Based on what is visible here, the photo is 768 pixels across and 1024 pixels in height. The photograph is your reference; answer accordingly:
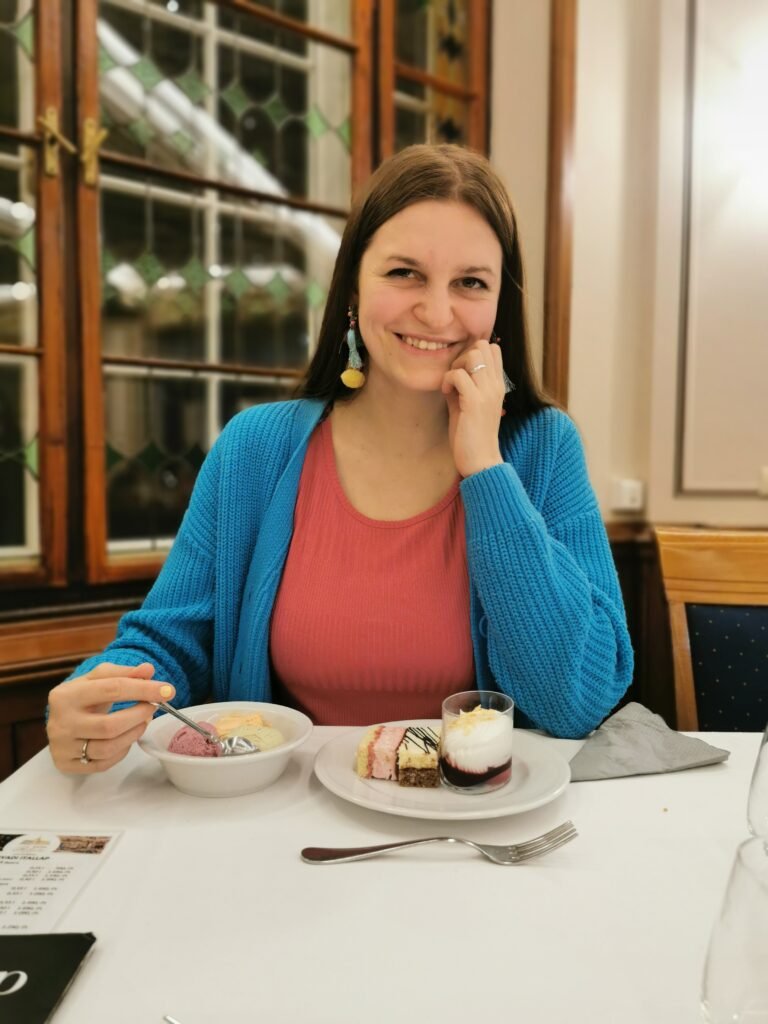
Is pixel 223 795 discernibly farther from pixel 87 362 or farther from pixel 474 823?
pixel 87 362

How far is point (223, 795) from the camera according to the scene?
82cm

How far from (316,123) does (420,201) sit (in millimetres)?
1348

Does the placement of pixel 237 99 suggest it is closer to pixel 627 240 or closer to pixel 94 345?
pixel 94 345

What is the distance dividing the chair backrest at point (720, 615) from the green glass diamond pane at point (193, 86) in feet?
5.55

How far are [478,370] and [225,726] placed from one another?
67 centimetres

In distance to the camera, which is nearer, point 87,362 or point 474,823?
point 474,823

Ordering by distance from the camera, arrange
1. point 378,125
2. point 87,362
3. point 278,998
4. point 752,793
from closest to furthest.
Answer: point 278,998 < point 752,793 < point 87,362 < point 378,125

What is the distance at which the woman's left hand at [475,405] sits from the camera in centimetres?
116

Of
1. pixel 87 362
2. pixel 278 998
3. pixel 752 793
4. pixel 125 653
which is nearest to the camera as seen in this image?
pixel 278 998

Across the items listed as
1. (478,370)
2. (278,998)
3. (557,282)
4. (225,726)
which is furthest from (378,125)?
(278,998)

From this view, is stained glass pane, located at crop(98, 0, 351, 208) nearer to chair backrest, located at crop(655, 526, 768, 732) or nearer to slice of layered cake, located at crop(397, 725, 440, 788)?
chair backrest, located at crop(655, 526, 768, 732)

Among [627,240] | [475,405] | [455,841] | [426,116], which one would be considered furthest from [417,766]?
[426,116]

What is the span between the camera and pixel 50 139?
1.80 m

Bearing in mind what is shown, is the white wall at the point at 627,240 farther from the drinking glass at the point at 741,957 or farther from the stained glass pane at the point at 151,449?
the drinking glass at the point at 741,957
